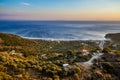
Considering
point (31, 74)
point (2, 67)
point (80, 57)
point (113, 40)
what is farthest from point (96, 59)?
point (113, 40)

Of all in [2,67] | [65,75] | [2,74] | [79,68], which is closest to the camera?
[2,74]

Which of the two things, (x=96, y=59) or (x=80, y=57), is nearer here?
(x=96, y=59)

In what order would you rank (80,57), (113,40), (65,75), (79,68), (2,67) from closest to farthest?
(2,67)
(65,75)
(79,68)
(80,57)
(113,40)

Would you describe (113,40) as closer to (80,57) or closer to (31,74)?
(80,57)

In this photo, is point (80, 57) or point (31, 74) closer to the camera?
point (31, 74)

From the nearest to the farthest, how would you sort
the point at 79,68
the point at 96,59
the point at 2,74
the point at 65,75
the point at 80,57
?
the point at 2,74 → the point at 65,75 → the point at 79,68 → the point at 96,59 → the point at 80,57

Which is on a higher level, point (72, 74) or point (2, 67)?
point (2, 67)

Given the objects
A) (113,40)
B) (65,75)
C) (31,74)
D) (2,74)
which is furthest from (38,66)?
(113,40)

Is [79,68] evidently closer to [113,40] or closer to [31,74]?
[31,74]

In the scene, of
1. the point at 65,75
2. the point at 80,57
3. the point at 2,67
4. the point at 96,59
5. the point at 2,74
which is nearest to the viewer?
the point at 2,74
